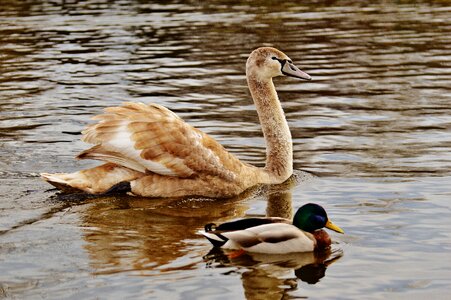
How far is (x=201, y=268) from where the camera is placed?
9.80m

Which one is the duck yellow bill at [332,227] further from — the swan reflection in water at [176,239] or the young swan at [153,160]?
the young swan at [153,160]

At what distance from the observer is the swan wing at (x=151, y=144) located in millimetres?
12375

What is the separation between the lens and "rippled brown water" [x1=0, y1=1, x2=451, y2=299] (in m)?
9.59

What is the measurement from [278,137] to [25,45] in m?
15.5

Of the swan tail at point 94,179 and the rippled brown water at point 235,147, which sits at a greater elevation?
the swan tail at point 94,179

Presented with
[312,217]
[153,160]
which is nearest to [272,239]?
[312,217]

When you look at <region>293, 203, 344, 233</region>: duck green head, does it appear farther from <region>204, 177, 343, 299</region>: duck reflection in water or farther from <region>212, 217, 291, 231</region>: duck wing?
<region>212, 217, 291, 231</region>: duck wing

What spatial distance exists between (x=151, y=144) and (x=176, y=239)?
1.88 metres

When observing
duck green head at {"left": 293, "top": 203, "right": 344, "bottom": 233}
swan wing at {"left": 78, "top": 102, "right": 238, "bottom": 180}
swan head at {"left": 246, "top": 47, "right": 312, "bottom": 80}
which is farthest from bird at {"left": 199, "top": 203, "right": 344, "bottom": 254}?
swan head at {"left": 246, "top": 47, "right": 312, "bottom": 80}

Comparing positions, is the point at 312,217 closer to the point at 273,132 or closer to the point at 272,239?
the point at 272,239

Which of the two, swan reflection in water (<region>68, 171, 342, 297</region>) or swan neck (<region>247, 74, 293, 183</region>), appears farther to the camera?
swan neck (<region>247, 74, 293, 183</region>)

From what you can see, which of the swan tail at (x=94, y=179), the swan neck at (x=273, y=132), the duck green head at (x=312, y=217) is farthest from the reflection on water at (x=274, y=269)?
the swan neck at (x=273, y=132)

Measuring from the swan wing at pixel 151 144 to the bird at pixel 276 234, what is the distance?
2.14 meters

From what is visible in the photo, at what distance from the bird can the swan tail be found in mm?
2364
